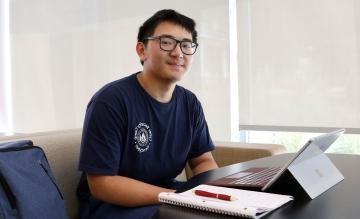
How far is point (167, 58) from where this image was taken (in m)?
1.48

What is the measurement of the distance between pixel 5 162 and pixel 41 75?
246 cm

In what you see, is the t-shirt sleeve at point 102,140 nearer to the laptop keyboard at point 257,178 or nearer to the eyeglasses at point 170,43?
the eyeglasses at point 170,43

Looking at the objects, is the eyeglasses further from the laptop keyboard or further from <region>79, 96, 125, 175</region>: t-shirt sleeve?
the laptop keyboard

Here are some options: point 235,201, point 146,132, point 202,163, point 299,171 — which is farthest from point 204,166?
point 235,201

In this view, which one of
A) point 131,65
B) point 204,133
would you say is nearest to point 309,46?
point 204,133

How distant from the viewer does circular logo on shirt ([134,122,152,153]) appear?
1436 mm

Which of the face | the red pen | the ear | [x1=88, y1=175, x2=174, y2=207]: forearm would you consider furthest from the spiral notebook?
the ear

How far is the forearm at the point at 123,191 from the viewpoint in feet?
4.15

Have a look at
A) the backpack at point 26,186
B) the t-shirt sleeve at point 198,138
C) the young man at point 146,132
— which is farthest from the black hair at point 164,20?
the backpack at point 26,186

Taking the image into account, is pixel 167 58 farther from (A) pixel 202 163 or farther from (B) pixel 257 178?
(B) pixel 257 178

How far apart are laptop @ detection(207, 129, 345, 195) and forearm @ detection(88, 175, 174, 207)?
0.28 metres

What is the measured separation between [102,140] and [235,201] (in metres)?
0.63

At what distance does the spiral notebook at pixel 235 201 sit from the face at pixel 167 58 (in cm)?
64

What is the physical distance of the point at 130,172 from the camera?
1.47m
